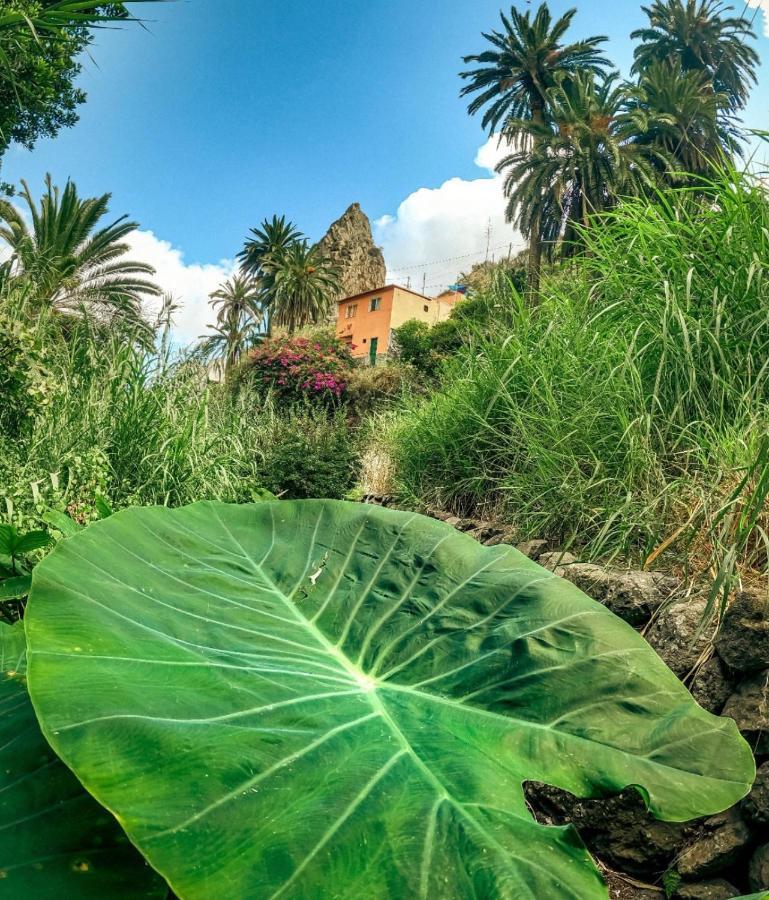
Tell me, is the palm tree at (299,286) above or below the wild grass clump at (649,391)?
above

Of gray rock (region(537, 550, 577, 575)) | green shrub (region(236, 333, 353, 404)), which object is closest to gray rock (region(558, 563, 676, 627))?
gray rock (region(537, 550, 577, 575))

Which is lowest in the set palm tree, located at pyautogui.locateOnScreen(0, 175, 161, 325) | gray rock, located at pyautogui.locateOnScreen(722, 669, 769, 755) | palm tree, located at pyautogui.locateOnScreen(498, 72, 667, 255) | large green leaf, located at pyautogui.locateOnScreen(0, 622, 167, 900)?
gray rock, located at pyautogui.locateOnScreen(722, 669, 769, 755)

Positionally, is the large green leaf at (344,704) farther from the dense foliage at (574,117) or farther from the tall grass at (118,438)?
the dense foliage at (574,117)

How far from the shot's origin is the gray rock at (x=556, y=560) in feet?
7.72

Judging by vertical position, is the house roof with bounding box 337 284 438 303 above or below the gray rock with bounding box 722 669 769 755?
above

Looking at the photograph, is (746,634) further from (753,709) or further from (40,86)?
(40,86)

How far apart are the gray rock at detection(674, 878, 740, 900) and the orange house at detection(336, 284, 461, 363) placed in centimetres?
2796

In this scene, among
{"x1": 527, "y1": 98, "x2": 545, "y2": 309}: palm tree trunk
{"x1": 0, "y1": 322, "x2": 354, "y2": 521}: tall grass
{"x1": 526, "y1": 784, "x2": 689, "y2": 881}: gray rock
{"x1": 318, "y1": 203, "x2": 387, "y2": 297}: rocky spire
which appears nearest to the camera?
{"x1": 526, "y1": 784, "x2": 689, "y2": 881}: gray rock

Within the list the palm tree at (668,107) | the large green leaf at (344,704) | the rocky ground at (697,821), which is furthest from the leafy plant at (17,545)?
the palm tree at (668,107)

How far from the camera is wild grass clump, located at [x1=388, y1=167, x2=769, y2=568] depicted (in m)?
2.23

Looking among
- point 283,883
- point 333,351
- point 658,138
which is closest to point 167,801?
point 283,883

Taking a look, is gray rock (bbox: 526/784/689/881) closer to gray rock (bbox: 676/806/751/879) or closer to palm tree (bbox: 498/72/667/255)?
gray rock (bbox: 676/806/751/879)

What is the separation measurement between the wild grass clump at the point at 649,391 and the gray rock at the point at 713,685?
0.32 m

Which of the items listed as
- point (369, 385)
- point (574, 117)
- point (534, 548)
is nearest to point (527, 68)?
point (574, 117)
